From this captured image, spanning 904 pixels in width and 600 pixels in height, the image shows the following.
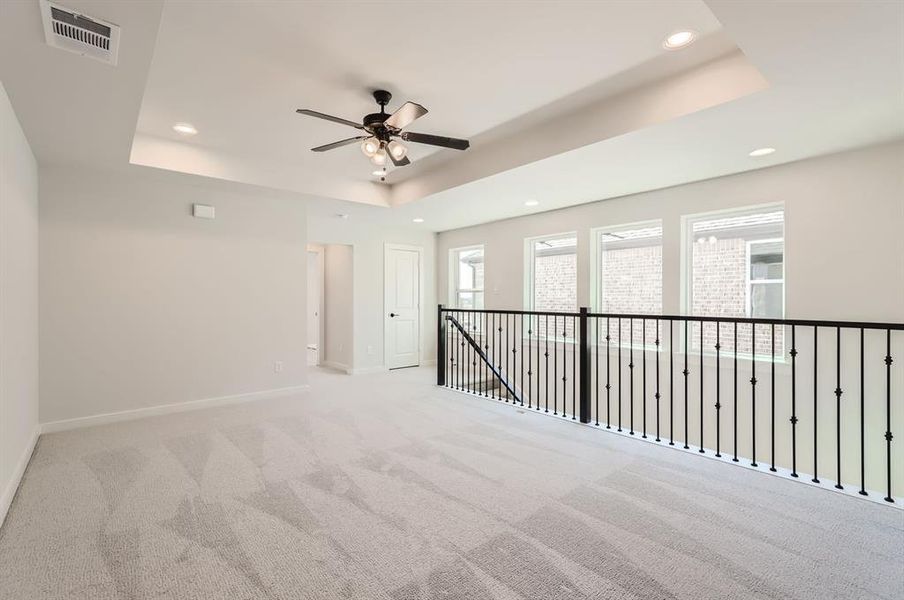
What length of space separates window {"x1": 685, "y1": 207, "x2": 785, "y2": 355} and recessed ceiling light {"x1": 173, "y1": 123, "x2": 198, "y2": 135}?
501 centimetres

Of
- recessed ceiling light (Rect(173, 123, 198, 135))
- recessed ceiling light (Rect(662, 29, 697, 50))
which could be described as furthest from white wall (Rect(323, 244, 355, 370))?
recessed ceiling light (Rect(662, 29, 697, 50))

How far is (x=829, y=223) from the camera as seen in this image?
359cm

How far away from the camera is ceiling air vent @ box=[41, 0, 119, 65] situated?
5.81 feet

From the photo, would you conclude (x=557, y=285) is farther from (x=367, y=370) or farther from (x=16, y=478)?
(x=16, y=478)

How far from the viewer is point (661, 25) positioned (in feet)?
7.43

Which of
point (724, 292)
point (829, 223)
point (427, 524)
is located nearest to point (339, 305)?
point (427, 524)

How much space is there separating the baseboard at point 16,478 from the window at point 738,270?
5.67 m

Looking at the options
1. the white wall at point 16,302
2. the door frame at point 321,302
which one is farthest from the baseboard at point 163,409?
the door frame at point 321,302

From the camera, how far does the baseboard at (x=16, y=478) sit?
2289 millimetres

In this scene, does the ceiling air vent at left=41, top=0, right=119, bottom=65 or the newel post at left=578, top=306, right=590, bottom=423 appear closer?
the ceiling air vent at left=41, top=0, right=119, bottom=65

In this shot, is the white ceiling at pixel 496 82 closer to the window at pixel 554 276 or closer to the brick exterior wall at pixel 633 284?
the brick exterior wall at pixel 633 284

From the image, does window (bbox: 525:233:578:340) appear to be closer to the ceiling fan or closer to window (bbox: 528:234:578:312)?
window (bbox: 528:234:578:312)

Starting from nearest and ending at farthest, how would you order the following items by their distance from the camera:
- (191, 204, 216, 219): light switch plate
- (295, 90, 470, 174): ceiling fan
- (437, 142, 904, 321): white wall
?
(295, 90, 470, 174): ceiling fan, (437, 142, 904, 321): white wall, (191, 204, 216, 219): light switch plate

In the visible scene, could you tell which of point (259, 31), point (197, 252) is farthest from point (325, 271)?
point (259, 31)
